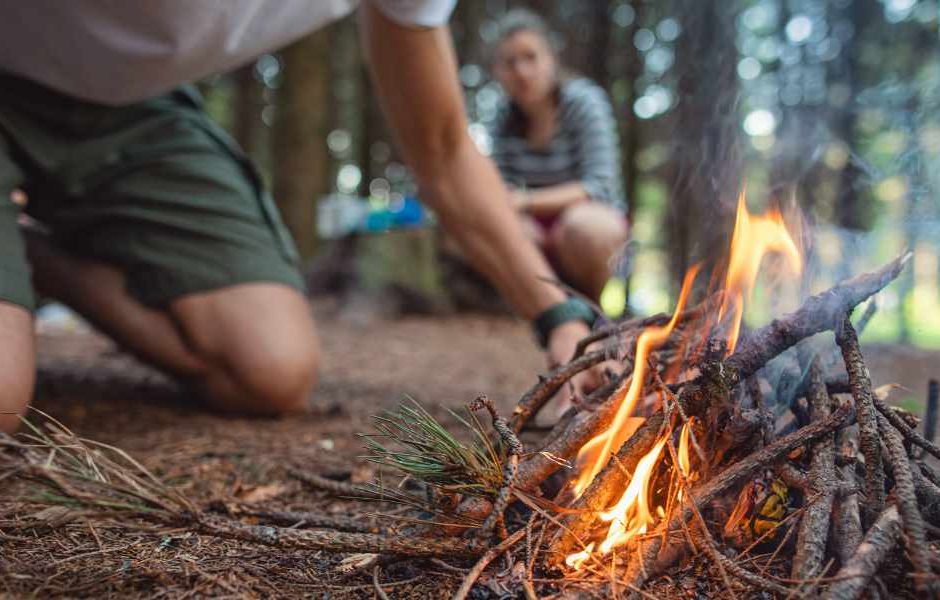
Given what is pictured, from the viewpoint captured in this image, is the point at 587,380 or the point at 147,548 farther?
the point at 587,380

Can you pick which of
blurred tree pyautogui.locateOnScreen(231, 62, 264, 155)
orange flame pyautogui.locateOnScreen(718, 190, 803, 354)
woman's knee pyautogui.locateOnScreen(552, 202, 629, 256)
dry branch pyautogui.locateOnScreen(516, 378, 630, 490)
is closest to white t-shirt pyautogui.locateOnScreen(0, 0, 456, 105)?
orange flame pyautogui.locateOnScreen(718, 190, 803, 354)

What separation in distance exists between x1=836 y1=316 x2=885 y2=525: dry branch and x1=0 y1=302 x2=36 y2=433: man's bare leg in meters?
1.86

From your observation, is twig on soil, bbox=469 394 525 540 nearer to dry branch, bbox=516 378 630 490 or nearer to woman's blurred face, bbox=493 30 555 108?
dry branch, bbox=516 378 630 490

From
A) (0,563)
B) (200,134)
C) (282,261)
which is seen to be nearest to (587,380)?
(0,563)

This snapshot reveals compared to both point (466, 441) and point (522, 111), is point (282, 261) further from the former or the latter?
point (522, 111)

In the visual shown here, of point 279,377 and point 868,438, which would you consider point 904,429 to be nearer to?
point 868,438

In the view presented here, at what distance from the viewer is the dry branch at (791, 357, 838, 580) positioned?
0.98 meters

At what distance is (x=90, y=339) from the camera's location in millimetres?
4461

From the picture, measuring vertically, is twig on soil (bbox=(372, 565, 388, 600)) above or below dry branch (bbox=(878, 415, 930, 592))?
below

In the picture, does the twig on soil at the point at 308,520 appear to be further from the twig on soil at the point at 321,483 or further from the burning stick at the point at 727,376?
the burning stick at the point at 727,376

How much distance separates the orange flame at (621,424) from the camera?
1.19 meters

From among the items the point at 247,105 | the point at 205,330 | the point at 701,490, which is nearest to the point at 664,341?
the point at 701,490

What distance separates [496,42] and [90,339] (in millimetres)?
3444

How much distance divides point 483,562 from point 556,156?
3.64 m
